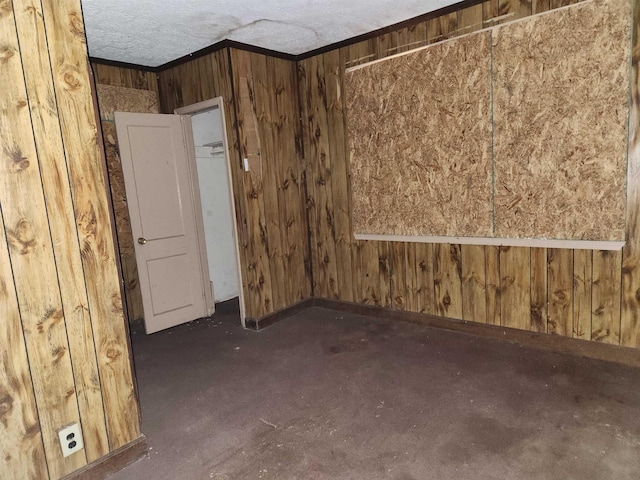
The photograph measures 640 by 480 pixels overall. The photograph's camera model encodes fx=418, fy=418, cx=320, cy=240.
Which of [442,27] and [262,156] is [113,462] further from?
[442,27]

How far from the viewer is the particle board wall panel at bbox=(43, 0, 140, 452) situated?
1.89 meters

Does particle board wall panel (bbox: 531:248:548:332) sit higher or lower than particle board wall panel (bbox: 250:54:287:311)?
lower

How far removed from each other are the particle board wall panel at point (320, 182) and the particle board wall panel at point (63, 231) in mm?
2792

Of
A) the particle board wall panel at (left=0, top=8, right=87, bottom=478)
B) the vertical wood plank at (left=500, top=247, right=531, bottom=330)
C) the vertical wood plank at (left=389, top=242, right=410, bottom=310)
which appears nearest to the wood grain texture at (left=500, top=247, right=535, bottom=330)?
the vertical wood plank at (left=500, top=247, right=531, bottom=330)

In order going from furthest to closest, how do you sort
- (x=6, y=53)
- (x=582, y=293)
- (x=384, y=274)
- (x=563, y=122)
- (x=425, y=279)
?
(x=384, y=274) < (x=425, y=279) < (x=582, y=293) < (x=563, y=122) < (x=6, y=53)

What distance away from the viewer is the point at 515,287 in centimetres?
334

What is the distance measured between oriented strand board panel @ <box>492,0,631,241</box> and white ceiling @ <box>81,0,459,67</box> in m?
0.78

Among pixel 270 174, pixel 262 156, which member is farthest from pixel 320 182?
pixel 262 156

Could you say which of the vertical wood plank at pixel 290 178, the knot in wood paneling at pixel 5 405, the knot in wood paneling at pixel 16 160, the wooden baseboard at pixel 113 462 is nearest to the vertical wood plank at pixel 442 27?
the vertical wood plank at pixel 290 178

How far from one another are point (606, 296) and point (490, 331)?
90 cm

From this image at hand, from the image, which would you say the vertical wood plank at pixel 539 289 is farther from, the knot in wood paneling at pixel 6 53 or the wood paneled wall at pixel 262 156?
the knot in wood paneling at pixel 6 53

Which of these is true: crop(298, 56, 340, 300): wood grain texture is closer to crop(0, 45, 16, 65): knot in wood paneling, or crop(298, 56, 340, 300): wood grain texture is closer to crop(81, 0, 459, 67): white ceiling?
crop(81, 0, 459, 67): white ceiling

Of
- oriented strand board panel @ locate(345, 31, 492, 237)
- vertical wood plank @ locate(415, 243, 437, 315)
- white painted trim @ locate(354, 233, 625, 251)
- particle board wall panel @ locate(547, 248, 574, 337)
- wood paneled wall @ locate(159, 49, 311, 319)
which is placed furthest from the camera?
wood paneled wall @ locate(159, 49, 311, 319)

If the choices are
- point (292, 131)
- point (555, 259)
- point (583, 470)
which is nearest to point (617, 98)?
point (555, 259)
